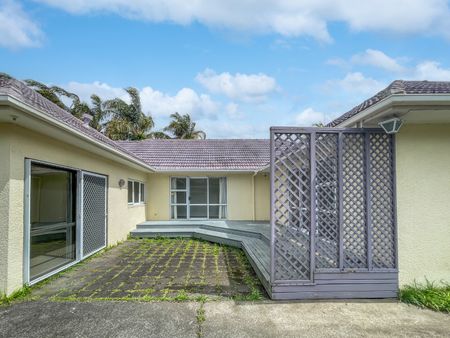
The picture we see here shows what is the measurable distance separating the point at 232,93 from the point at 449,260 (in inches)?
839

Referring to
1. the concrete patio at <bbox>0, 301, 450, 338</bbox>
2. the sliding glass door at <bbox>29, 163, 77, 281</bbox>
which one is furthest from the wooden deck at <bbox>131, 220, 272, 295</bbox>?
the sliding glass door at <bbox>29, 163, 77, 281</bbox>

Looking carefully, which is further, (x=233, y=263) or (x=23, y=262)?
(x=233, y=263)

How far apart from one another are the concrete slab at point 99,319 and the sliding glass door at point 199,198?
341 inches

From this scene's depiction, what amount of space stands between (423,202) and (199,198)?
9.67m

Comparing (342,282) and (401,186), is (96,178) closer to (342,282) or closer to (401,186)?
(342,282)

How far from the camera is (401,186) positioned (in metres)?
4.88

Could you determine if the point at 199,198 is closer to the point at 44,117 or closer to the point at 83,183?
the point at 83,183

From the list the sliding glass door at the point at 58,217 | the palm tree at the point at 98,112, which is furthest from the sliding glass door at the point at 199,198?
the palm tree at the point at 98,112

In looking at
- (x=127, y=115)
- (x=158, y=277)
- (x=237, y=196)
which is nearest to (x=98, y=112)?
(x=127, y=115)

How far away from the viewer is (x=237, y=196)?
13219mm

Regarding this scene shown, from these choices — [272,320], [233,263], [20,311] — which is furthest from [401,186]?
[20,311]

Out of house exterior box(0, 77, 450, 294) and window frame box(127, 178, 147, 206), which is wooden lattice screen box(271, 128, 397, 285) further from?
window frame box(127, 178, 147, 206)

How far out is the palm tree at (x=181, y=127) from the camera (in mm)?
31016

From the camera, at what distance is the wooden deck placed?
7.51m
